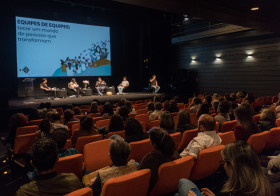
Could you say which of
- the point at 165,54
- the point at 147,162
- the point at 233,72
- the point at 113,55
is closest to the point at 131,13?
the point at 113,55

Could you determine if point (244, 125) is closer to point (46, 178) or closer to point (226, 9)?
point (46, 178)

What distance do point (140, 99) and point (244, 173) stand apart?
365 inches

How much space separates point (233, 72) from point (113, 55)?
710 cm

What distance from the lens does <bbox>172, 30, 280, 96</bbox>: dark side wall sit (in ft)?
33.4

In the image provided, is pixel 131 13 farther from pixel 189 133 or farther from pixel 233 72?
pixel 189 133

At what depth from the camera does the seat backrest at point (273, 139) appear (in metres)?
3.08

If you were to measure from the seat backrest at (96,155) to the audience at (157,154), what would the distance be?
0.83 metres

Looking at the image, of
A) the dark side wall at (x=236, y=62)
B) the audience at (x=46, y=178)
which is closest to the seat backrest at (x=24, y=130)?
the audience at (x=46, y=178)

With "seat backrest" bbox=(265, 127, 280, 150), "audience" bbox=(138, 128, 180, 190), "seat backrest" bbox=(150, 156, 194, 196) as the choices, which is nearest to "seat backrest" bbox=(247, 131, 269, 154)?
"seat backrest" bbox=(265, 127, 280, 150)

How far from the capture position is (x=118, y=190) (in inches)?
63.8

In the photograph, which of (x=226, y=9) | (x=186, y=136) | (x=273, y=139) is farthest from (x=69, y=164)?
(x=226, y=9)

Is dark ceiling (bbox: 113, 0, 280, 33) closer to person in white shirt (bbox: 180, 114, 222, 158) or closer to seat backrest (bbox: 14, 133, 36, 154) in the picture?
seat backrest (bbox: 14, 133, 36, 154)

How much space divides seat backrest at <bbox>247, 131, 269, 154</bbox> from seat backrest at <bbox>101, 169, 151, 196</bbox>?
5.41ft

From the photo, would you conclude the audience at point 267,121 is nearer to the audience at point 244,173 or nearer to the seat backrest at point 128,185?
the audience at point 244,173
